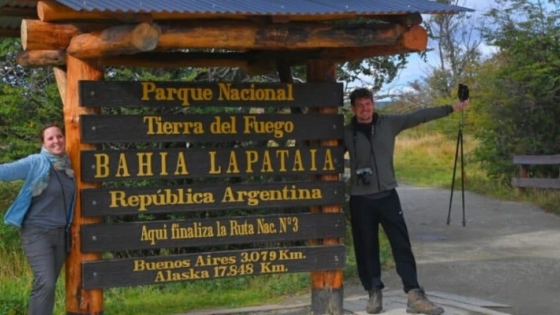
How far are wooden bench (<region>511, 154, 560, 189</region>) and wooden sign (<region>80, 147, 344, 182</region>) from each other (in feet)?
39.2

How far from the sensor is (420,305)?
7.32 metres

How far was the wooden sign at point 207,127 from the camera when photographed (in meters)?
6.50

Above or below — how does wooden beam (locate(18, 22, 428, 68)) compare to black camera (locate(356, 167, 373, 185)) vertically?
above

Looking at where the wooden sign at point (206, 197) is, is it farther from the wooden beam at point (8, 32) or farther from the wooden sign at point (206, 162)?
→ the wooden beam at point (8, 32)

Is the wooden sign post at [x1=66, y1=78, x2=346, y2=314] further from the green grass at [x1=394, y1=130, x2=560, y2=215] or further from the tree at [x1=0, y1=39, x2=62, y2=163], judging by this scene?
the green grass at [x1=394, y1=130, x2=560, y2=215]

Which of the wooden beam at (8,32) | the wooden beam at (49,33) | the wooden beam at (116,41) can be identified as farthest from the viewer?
the wooden beam at (8,32)

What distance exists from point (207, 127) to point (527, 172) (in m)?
14.2

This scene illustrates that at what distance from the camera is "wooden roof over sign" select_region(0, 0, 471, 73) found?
588 cm

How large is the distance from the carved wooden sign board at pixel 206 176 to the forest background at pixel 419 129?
1329mm

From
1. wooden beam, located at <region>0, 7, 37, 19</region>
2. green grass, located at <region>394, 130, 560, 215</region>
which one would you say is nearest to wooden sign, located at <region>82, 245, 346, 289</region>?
wooden beam, located at <region>0, 7, 37, 19</region>

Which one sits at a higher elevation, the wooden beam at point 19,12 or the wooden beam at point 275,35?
the wooden beam at point 19,12

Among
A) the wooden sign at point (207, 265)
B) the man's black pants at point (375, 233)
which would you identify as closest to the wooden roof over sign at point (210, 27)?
the man's black pants at point (375, 233)

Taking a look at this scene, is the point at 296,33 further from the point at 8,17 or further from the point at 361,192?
the point at 8,17

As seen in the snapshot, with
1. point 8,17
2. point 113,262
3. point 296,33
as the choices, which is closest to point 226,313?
point 113,262
